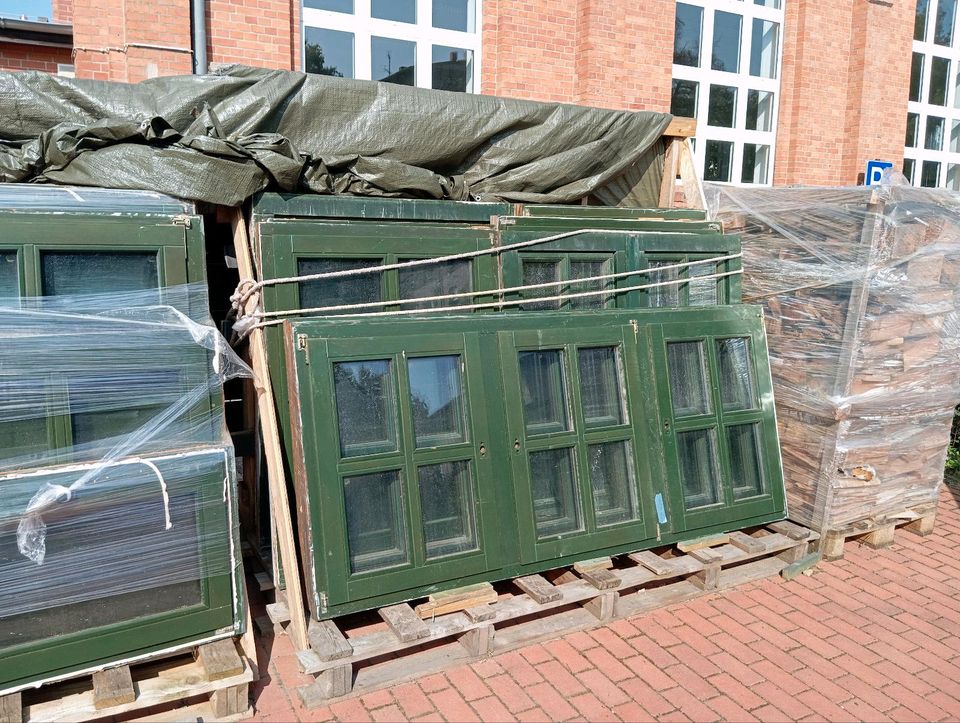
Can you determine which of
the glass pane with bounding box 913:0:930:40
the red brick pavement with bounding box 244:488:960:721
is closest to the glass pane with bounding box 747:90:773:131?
the glass pane with bounding box 913:0:930:40

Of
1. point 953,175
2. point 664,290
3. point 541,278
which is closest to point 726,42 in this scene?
point 953,175

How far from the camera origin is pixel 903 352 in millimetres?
5090

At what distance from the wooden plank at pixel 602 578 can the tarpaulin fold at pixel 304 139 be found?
2.41 m

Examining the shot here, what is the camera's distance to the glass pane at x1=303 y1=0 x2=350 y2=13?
6484 mm

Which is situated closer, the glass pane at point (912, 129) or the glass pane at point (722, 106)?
the glass pane at point (722, 106)

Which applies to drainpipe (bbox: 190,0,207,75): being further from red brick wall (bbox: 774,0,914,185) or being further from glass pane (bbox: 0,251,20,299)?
red brick wall (bbox: 774,0,914,185)

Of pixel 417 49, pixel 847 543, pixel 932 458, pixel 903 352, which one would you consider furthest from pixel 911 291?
pixel 417 49

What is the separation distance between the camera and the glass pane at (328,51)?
21.5 ft

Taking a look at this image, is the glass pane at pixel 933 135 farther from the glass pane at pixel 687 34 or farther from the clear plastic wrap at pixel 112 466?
the clear plastic wrap at pixel 112 466

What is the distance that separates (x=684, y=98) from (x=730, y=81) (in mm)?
774

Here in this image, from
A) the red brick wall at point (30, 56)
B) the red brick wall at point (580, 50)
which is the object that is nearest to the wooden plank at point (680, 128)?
the red brick wall at point (580, 50)

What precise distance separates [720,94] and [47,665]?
8.66 meters

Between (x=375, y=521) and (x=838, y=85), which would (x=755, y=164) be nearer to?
(x=838, y=85)

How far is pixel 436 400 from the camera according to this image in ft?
12.7
